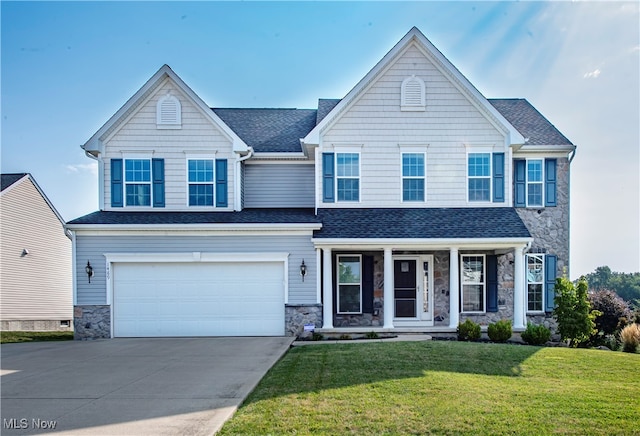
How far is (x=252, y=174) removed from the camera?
16.0 m

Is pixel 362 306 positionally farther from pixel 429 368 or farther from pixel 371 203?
pixel 429 368

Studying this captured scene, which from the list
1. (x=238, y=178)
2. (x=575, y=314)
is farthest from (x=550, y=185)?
(x=238, y=178)

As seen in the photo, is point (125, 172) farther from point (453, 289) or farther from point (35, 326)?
point (35, 326)

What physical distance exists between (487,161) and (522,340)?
5.68 m

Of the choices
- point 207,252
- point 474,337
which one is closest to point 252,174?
point 207,252

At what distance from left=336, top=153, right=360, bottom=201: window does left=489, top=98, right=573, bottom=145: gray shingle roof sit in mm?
5910

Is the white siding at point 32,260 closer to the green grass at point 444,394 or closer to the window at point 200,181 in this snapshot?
the window at point 200,181

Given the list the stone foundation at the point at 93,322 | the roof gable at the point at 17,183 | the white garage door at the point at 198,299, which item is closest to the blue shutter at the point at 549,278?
the white garage door at the point at 198,299

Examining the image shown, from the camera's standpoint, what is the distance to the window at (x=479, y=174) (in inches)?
588

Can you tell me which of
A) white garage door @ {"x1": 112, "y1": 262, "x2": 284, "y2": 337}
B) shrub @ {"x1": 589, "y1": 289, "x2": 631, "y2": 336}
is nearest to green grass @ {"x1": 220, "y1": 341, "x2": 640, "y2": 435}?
white garage door @ {"x1": 112, "y1": 262, "x2": 284, "y2": 337}

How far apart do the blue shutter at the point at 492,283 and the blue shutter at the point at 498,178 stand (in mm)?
1933

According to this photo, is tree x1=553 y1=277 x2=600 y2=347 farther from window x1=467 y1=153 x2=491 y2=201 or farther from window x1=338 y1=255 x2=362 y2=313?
window x1=338 y1=255 x2=362 y2=313
